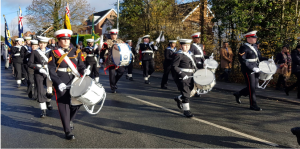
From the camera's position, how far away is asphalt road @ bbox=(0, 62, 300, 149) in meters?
4.91

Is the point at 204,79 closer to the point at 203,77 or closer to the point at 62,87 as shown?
the point at 203,77

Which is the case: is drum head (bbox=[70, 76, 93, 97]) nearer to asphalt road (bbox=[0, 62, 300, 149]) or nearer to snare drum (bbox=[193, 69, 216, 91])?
asphalt road (bbox=[0, 62, 300, 149])

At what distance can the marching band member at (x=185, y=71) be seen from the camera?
6.58 meters

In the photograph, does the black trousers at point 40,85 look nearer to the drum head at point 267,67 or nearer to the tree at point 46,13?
the drum head at point 267,67

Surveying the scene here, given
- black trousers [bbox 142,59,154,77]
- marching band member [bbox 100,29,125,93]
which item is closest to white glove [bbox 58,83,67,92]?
marching band member [bbox 100,29,125,93]

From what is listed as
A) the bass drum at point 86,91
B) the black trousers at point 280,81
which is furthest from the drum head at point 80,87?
the black trousers at point 280,81

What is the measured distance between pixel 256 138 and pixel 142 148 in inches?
80.6

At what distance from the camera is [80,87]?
4801 mm

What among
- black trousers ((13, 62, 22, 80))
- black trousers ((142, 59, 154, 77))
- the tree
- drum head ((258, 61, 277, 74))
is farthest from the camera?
the tree

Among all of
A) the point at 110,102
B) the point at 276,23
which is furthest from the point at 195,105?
the point at 276,23

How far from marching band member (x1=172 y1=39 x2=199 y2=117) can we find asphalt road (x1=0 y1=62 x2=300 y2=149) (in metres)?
0.41

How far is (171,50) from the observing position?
1117 centimetres


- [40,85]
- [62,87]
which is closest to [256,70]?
[62,87]

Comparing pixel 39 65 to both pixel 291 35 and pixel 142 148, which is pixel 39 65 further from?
pixel 291 35
